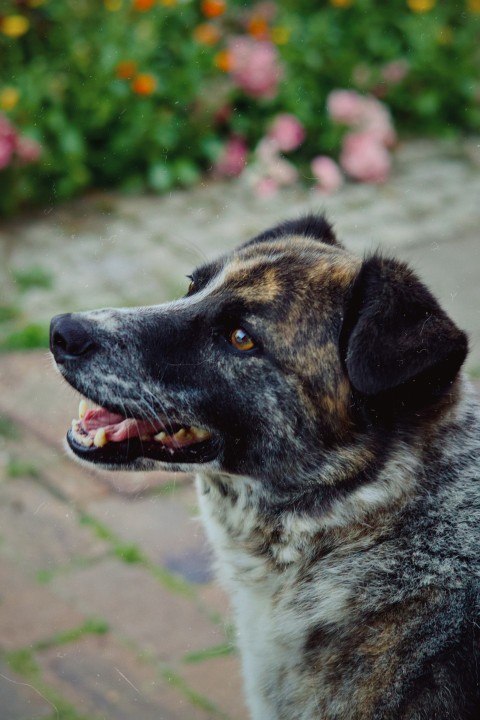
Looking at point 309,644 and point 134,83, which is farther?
point 134,83

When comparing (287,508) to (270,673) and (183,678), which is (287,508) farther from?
(183,678)

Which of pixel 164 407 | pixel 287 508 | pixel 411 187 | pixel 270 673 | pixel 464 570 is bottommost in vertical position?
pixel 411 187

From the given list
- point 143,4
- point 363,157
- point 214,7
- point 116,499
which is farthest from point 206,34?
point 116,499

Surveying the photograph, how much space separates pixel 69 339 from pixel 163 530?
5.36 ft

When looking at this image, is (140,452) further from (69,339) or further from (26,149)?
(26,149)

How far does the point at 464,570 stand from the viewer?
2.69 m

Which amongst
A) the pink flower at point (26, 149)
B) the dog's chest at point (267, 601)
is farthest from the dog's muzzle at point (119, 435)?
the pink flower at point (26, 149)

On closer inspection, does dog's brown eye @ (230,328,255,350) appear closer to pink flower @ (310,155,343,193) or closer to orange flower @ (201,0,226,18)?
pink flower @ (310,155,343,193)

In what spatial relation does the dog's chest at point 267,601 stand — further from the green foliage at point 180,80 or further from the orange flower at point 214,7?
the orange flower at point 214,7

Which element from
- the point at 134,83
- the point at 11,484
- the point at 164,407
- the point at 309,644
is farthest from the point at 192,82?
the point at 309,644

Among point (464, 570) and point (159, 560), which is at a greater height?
point (464, 570)

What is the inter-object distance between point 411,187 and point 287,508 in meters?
5.60

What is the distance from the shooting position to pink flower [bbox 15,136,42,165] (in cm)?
686

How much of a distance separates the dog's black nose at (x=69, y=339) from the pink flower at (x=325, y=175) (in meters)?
5.02
